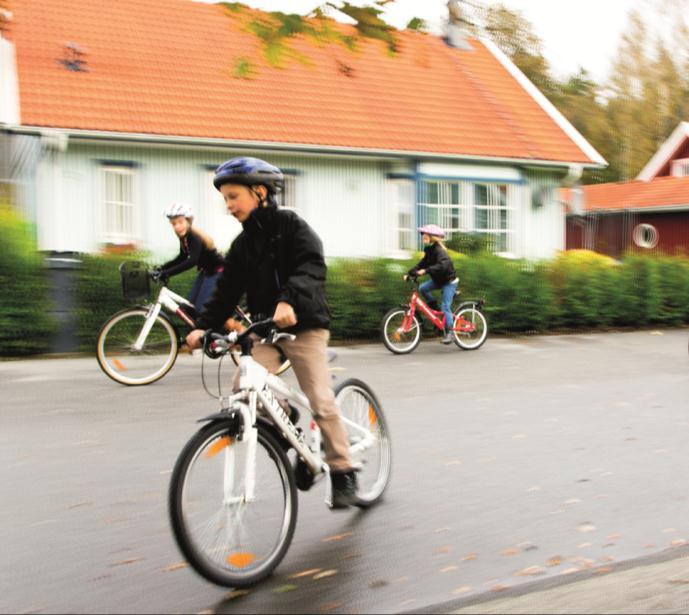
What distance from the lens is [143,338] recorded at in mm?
10055

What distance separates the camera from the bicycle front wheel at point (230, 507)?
3934 millimetres

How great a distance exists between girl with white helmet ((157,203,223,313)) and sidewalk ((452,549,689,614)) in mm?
6062

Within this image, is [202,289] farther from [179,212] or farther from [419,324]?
[419,324]

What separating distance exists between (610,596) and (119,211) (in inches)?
618

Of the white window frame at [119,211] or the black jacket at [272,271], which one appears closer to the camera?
the black jacket at [272,271]

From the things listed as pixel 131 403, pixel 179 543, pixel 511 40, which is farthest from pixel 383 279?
pixel 511 40

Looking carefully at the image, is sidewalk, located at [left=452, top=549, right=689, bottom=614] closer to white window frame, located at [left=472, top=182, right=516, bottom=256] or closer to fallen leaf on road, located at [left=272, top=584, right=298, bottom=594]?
fallen leaf on road, located at [left=272, top=584, right=298, bottom=594]

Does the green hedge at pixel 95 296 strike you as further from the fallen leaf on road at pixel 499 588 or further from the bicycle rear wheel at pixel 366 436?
the fallen leaf on road at pixel 499 588

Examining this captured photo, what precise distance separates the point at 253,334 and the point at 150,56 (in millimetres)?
17207

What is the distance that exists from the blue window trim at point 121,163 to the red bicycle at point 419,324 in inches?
265

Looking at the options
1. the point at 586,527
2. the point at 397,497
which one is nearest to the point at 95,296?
the point at 397,497

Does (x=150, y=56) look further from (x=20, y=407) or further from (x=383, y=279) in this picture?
(x=20, y=407)

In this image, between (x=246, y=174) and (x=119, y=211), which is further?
(x=119, y=211)

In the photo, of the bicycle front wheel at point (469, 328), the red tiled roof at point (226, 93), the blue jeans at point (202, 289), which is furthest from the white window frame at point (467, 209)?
the blue jeans at point (202, 289)
